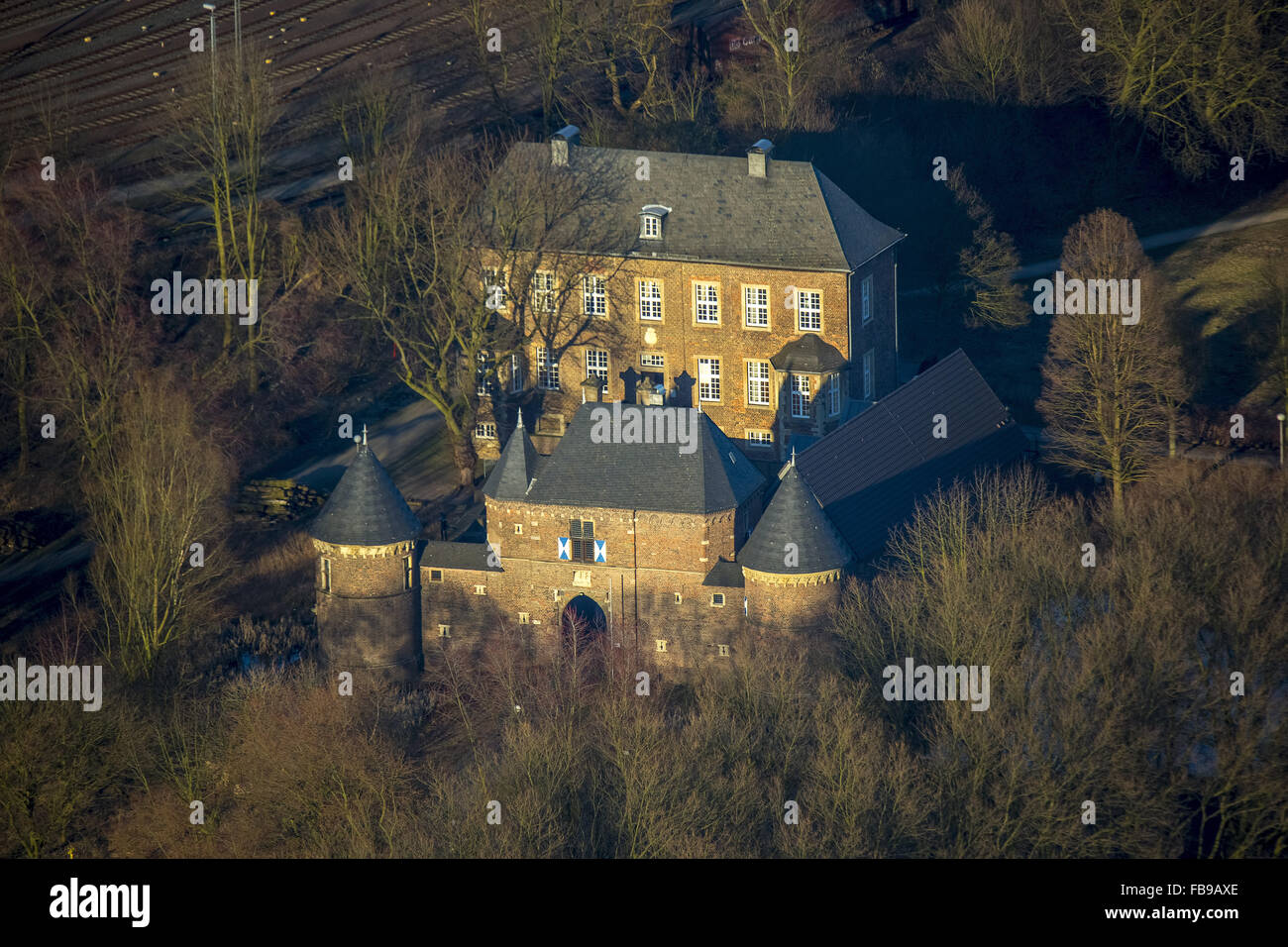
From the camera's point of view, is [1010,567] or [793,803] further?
[1010,567]

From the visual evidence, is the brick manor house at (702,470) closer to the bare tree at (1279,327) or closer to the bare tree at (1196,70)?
the bare tree at (1279,327)

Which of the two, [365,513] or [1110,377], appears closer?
[365,513]

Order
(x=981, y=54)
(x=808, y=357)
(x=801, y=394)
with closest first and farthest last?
(x=808, y=357) → (x=801, y=394) → (x=981, y=54)

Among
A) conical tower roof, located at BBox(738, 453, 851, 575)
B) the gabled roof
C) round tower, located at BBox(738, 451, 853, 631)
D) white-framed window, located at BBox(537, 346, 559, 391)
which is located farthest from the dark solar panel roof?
white-framed window, located at BBox(537, 346, 559, 391)

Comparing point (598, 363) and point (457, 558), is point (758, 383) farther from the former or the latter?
point (457, 558)

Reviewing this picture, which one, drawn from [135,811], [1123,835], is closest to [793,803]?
[1123,835]

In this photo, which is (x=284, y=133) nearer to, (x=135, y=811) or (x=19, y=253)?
(x=19, y=253)

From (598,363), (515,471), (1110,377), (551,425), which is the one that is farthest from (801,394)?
(515,471)
